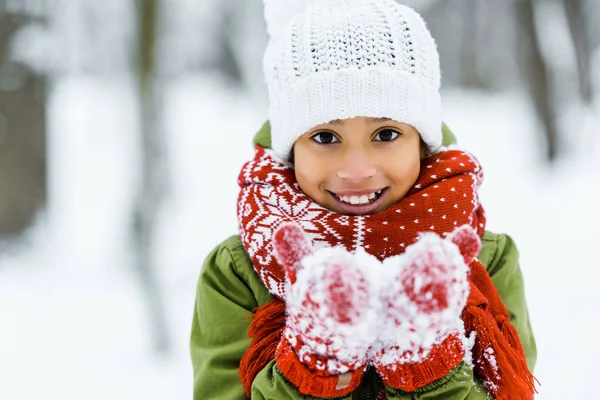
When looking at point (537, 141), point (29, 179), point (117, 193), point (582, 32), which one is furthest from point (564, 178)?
point (29, 179)

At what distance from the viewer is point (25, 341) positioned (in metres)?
2.81

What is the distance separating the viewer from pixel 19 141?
3.19 metres

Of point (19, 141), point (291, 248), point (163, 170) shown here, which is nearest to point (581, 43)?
point (163, 170)

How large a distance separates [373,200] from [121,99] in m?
2.30

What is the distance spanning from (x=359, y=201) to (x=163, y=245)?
2.06 m

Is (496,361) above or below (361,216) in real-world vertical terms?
below

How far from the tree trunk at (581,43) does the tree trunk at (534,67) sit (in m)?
0.28

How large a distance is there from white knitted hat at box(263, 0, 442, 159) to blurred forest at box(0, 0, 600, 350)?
168 centimetres

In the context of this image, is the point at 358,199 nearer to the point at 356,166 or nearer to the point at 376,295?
the point at 356,166

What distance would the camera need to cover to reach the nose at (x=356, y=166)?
102 centimetres

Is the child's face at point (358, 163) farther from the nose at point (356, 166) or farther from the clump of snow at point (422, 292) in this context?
the clump of snow at point (422, 292)

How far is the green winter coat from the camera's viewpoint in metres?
1.12

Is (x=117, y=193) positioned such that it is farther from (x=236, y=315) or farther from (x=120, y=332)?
(x=236, y=315)

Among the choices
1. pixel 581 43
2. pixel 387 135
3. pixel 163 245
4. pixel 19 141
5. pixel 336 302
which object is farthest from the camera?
pixel 581 43
